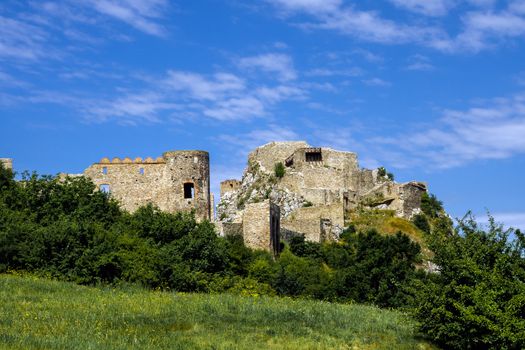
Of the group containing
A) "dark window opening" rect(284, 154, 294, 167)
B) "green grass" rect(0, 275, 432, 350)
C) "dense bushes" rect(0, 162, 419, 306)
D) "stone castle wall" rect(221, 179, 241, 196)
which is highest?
"dark window opening" rect(284, 154, 294, 167)

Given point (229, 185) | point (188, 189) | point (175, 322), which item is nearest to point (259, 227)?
point (188, 189)

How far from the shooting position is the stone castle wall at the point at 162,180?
5738 cm

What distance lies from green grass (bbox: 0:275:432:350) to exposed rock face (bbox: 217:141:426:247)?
128 ft

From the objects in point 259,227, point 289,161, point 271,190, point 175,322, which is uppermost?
point 289,161

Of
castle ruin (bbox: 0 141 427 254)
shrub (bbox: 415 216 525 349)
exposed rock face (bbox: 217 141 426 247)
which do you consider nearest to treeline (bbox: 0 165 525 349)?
shrub (bbox: 415 216 525 349)

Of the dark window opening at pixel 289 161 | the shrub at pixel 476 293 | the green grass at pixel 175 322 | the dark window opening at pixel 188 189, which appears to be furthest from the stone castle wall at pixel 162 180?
the shrub at pixel 476 293

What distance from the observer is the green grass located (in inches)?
973

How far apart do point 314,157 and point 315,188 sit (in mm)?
3812

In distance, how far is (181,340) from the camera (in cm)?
2564

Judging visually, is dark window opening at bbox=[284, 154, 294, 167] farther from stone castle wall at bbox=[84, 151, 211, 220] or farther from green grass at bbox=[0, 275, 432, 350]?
green grass at bbox=[0, 275, 432, 350]

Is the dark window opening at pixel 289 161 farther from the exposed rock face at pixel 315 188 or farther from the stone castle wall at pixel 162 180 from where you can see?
the stone castle wall at pixel 162 180

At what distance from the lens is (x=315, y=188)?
3108 inches

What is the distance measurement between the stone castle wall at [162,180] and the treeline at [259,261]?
146 inches

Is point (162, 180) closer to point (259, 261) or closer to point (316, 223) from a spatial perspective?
point (259, 261)
